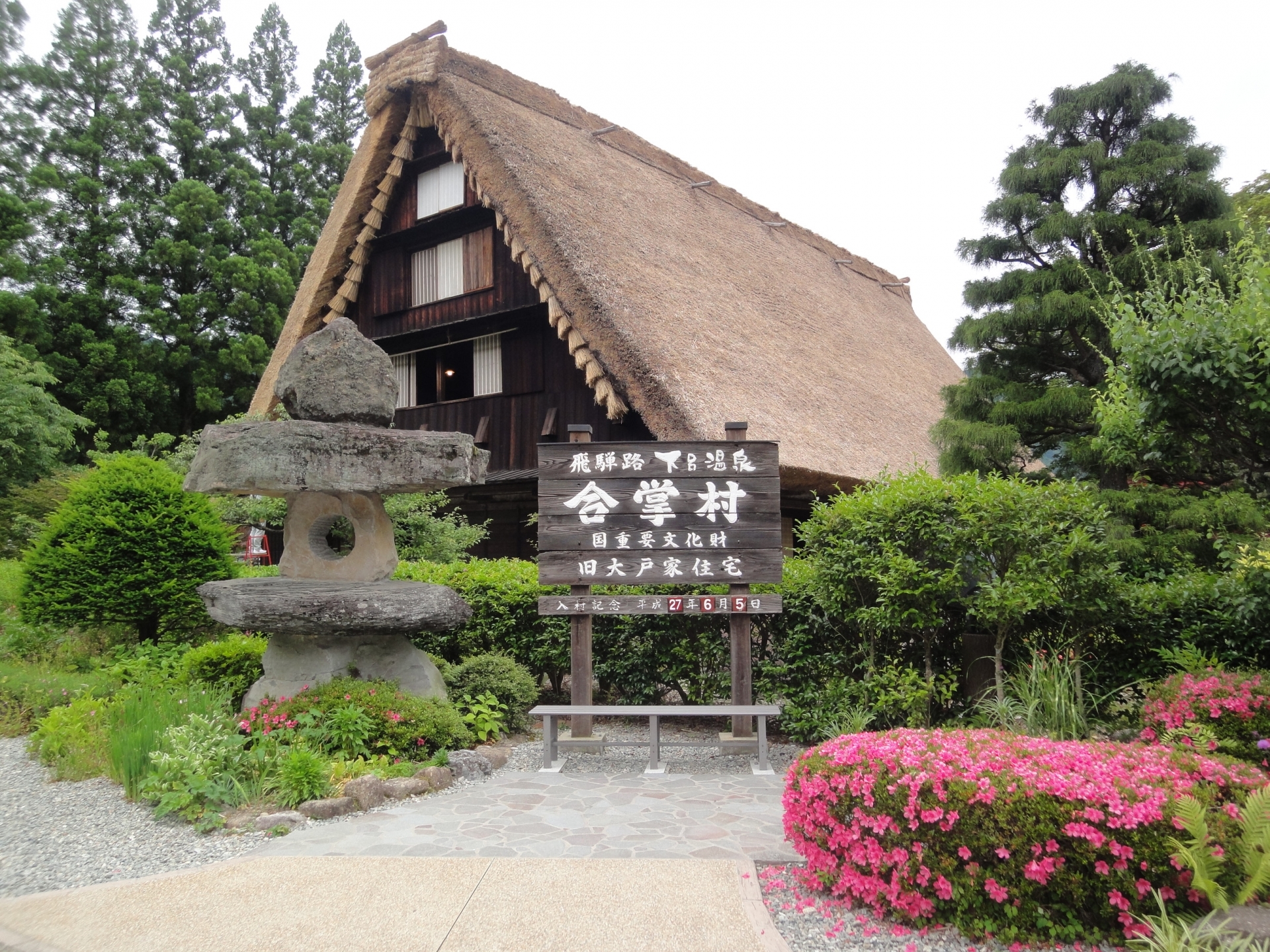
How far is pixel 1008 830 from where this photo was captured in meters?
3.38

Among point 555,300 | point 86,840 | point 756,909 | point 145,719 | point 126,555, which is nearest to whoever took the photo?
point 756,909

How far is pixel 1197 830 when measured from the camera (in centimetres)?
316

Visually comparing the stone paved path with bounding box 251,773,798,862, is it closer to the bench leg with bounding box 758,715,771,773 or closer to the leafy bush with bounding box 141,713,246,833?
the bench leg with bounding box 758,715,771,773

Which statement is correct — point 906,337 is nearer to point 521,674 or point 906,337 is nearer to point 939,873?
point 521,674

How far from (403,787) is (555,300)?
6875 millimetres

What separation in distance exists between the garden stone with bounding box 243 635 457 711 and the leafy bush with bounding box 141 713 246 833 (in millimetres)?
724

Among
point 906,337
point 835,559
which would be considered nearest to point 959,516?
point 835,559

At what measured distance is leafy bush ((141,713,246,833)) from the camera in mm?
4828

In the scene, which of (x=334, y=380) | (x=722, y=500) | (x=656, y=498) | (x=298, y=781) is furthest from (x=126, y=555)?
(x=722, y=500)

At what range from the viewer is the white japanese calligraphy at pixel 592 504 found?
6.64 m

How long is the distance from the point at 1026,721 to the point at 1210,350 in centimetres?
263

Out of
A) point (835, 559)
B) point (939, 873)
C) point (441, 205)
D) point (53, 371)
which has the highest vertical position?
point (441, 205)

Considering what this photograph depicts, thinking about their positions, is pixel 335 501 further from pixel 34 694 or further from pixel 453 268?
pixel 453 268

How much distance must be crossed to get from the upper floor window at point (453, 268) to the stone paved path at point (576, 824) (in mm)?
9300
